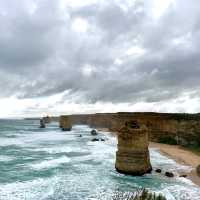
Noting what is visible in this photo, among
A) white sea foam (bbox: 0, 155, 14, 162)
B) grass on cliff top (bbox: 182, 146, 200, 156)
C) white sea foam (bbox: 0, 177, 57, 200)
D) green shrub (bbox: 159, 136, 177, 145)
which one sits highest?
green shrub (bbox: 159, 136, 177, 145)

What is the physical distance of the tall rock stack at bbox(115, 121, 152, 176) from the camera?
33188 millimetres

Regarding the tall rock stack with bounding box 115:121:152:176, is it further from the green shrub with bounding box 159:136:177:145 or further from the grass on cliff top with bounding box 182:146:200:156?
the green shrub with bounding box 159:136:177:145

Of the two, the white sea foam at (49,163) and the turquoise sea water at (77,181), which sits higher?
the white sea foam at (49,163)

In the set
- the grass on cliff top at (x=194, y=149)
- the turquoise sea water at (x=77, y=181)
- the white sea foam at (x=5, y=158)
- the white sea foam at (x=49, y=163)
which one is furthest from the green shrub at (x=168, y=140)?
the white sea foam at (x=5, y=158)

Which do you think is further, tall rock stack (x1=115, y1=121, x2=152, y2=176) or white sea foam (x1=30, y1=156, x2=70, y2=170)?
white sea foam (x1=30, y1=156, x2=70, y2=170)

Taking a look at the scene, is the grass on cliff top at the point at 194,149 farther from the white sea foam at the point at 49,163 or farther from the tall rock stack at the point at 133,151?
the tall rock stack at the point at 133,151

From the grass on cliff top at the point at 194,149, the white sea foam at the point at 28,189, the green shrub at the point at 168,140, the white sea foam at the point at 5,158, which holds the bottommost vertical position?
the white sea foam at the point at 28,189

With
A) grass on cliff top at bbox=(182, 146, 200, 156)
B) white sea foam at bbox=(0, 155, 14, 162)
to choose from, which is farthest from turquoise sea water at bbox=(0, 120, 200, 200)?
grass on cliff top at bbox=(182, 146, 200, 156)

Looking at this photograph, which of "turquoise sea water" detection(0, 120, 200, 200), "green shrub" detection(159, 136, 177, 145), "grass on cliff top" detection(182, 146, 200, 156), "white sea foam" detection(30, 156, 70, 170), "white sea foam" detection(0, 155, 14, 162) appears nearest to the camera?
"turquoise sea water" detection(0, 120, 200, 200)

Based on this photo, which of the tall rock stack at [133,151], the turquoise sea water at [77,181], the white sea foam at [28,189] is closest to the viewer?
the white sea foam at [28,189]

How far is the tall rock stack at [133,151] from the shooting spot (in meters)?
33.2

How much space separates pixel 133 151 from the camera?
1307 inches

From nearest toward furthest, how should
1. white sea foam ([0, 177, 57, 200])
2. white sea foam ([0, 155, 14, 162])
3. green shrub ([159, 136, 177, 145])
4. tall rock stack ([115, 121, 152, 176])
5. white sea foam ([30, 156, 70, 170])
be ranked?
white sea foam ([0, 177, 57, 200])
tall rock stack ([115, 121, 152, 176])
white sea foam ([30, 156, 70, 170])
white sea foam ([0, 155, 14, 162])
green shrub ([159, 136, 177, 145])

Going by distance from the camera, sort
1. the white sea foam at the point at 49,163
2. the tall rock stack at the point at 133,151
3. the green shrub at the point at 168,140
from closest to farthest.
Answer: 1. the tall rock stack at the point at 133,151
2. the white sea foam at the point at 49,163
3. the green shrub at the point at 168,140
